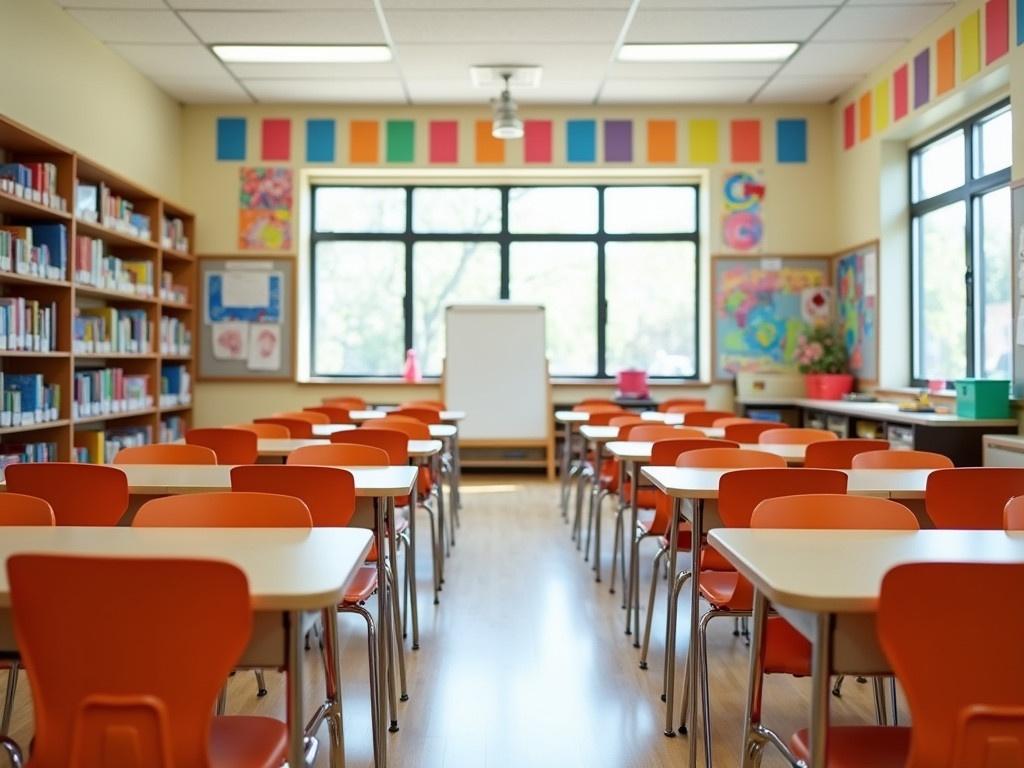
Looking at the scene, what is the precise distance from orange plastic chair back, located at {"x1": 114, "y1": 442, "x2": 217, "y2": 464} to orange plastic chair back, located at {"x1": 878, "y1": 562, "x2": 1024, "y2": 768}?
2.60 m

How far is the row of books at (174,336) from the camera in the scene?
707 centimetres

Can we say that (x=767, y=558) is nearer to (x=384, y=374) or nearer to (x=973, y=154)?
(x=973, y=154)

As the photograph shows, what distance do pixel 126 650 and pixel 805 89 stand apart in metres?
7.47

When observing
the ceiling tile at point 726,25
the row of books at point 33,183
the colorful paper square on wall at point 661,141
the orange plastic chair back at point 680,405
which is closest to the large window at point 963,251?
the ceiling tile at point 726,25

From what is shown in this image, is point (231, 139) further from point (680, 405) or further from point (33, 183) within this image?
point (680, 405)

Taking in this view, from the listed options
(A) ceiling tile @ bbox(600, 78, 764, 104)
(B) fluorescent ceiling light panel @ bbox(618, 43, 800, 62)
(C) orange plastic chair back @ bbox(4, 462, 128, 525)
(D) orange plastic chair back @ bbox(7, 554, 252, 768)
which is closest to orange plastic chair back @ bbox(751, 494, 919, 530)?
(D) orange plastic chair back @ bbox(7, 554, 252, 768)

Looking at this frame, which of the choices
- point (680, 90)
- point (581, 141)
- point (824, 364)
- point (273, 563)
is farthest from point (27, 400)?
point (824, 364)

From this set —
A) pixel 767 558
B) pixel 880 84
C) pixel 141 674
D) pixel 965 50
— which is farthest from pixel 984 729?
pixel 880 84

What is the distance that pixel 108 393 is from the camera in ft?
19.4

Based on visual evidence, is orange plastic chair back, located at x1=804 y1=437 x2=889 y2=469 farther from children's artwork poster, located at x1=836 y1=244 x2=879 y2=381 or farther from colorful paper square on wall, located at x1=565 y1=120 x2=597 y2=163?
colorful paper square on wall, located at x1=565 y1=120 x2=597 y2=163

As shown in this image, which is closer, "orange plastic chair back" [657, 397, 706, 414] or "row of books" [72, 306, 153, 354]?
"row of books" [72, 306, 153, 354]

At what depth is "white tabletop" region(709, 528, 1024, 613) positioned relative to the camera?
53.1 inches

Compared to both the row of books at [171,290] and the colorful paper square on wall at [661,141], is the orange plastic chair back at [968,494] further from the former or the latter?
the row of books at [171,290]

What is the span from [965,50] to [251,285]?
19.5 feet
